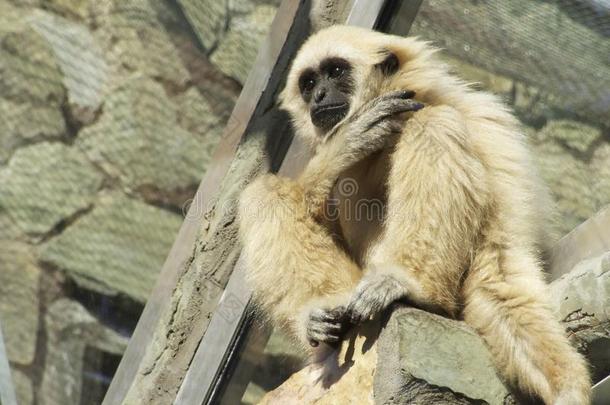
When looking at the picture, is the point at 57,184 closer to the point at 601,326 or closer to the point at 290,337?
the point at 290,337

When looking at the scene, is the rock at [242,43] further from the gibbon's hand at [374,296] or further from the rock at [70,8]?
the gibbon's hand at [374,296]

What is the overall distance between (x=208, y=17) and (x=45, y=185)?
7.77ft

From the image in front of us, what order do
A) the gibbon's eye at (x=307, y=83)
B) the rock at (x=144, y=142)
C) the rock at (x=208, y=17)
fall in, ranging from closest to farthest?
the gibbon's eye at (x=307, y=83) < the rock at (x=208, y=17) < the rock at (x=144, y=142)

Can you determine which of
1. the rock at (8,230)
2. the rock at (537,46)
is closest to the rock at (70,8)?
the rock at (8,230)

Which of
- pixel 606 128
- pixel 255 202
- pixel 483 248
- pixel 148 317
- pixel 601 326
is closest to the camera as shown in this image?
pixel 601 326

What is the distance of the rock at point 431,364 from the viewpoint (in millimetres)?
4016

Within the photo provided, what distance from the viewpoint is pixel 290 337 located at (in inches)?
215

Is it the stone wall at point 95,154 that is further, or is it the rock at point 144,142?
the rock at point 144,142

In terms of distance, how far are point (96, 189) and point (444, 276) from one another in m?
4.55

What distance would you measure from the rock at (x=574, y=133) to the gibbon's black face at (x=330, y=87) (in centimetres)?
122

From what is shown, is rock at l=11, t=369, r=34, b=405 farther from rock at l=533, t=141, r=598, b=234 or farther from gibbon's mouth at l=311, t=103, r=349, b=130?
rock at l=533, t=141, r=598, b=234

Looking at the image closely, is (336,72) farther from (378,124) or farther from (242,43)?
(242,43)

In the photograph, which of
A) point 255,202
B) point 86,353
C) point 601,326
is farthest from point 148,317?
point 601,326

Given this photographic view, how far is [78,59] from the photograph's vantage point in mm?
8156
